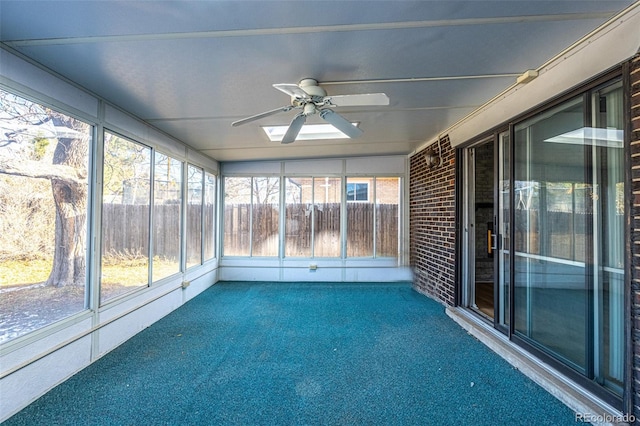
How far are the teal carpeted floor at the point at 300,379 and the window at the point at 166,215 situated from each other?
2.62 feet

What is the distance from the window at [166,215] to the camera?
3.85 meters

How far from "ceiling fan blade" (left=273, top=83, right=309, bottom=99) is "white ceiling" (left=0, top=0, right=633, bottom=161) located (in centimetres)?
21

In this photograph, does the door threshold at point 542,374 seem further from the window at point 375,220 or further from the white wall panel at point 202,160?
the white wall panel at point 202,160

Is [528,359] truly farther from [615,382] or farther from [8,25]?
[8,25]

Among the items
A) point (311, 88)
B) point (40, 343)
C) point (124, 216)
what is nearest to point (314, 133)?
point (311, 88)

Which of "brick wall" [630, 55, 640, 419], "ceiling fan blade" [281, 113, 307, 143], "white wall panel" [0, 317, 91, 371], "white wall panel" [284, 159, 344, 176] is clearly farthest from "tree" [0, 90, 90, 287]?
"brick wall" [630, 55, 640, 419]

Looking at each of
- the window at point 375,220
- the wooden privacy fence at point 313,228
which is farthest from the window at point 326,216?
the window at point 375,220

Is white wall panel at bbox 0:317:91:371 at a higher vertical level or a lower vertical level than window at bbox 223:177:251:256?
lower

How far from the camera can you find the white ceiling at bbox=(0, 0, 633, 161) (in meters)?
1.67

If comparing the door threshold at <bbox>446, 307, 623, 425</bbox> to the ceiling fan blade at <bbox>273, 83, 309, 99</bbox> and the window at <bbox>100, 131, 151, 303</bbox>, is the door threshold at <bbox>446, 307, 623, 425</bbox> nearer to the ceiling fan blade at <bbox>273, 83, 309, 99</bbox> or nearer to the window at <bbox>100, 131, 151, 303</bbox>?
the ceiling fan blade at <bbox>273, 83, 309, 99</bbox>

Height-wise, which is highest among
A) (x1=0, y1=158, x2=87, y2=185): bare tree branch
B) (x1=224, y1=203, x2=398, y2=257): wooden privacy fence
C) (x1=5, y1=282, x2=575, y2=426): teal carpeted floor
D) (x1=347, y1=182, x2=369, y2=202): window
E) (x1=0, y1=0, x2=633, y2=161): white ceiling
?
(x1=0, y1=0, x2=633, y2=161): white ceiling

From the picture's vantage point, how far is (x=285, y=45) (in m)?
1.99

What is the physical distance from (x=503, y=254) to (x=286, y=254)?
391 cm

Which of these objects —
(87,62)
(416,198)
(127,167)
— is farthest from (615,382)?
(127,167)
